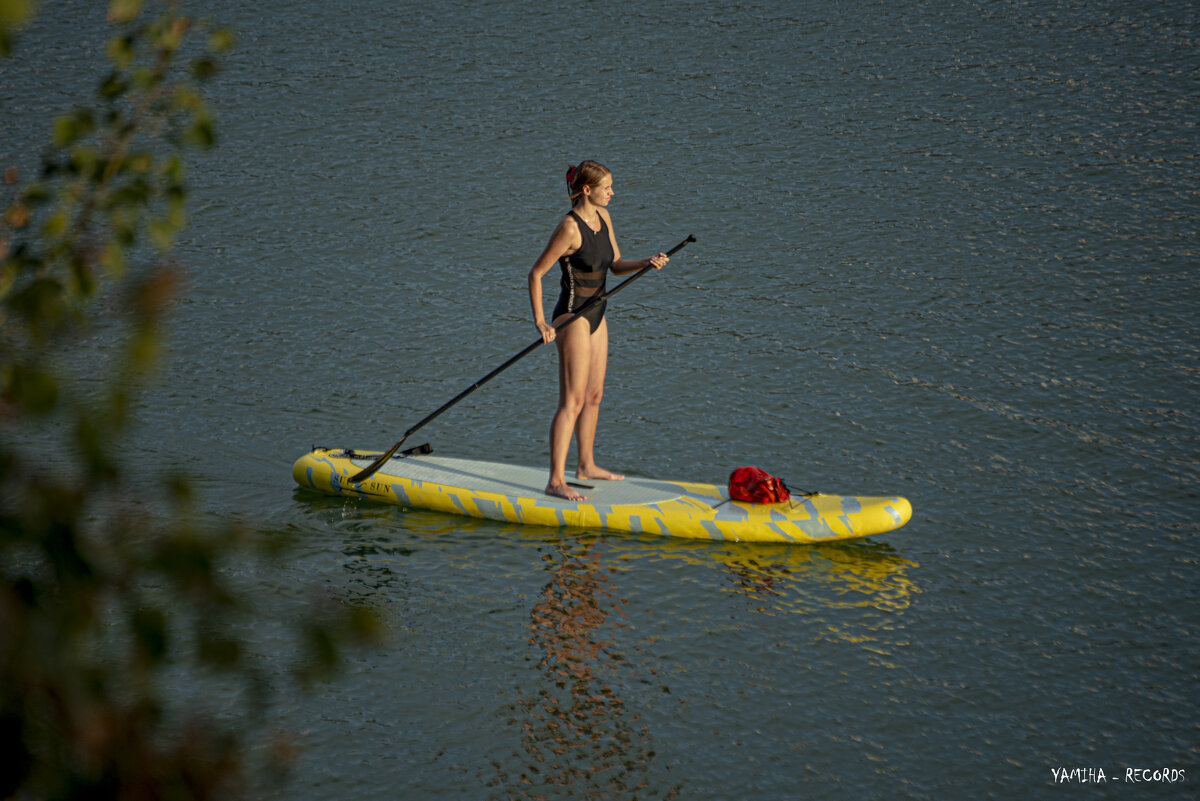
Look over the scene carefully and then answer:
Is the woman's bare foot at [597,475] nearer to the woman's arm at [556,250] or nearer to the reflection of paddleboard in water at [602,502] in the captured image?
the reflection of paddleboard in water at [602,502]

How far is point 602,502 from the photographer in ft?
28.0

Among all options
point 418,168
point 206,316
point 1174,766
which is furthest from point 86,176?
point 418,168

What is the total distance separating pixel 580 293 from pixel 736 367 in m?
3.59

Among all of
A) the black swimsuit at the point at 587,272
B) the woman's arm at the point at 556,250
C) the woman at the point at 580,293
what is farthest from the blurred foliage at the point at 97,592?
the black swimsuit at the point at 587,272

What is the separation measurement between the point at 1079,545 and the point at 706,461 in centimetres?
282

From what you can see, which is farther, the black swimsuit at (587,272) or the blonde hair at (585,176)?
the black swimsuit at (587,272)

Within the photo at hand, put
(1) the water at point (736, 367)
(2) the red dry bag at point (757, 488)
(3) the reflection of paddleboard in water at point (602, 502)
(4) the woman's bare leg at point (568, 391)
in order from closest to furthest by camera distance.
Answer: (1) the water at point (736, 367)
(3) the reflection of paddleboard in water at point (602, 502)
(2) the red dry bag at point (757, 488)
(4) the woman's bare leg at point (568, 391)

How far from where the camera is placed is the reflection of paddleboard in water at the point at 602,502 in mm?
8195

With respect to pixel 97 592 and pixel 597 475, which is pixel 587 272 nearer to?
pixel 597 475

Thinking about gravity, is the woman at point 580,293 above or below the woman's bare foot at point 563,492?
above

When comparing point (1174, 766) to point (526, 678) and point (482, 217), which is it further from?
point (482, 217)

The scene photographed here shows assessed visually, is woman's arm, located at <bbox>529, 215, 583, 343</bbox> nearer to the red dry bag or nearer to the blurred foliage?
the red dry bag

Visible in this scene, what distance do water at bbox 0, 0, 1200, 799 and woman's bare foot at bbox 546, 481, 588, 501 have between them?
0.90 feet

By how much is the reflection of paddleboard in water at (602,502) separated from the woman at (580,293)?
0.70 ft
